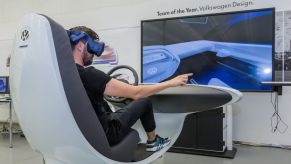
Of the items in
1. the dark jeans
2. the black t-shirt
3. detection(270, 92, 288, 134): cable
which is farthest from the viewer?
detection(270, 92, 288, 134): cable

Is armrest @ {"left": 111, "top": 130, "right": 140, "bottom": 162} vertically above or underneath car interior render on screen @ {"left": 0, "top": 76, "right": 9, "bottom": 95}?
underneath

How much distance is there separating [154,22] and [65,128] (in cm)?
323

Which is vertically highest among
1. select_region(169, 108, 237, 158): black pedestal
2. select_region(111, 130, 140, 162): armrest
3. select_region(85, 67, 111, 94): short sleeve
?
select_region(85, 67, 111, 94): short sleeve

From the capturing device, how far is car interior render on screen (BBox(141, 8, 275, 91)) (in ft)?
12.2

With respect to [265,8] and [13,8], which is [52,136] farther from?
[13,8]

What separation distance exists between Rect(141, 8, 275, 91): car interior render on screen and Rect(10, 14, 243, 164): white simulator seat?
2.73 meters

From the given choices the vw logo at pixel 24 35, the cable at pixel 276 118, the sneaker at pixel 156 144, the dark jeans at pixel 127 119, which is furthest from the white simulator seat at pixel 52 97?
the cable at pixel 276 118

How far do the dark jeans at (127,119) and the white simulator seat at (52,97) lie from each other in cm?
15

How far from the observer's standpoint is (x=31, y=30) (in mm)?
1433

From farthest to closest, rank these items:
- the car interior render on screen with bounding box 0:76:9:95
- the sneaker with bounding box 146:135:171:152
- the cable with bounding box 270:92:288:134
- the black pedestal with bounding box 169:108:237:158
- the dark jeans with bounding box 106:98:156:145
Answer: the car interior render on screen with bounding box 0:76:9:95 → the cable with bounding box 270:92:288:134 → the black pedestal with bounding box 169:108:237:158 → the sneaker with bounding box 146:135:171:152 → the dark jeans with bounding box 106:98:156:145

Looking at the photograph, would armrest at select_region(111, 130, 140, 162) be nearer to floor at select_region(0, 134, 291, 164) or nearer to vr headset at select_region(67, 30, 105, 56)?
vr headset at select_region(67, 30, 105, 56)

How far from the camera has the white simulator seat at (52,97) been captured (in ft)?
4.66

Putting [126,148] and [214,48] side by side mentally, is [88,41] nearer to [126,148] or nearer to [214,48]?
[126,148]

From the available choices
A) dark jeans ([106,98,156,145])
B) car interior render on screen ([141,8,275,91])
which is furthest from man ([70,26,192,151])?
car interior render on screen ([141,8,275,91])
